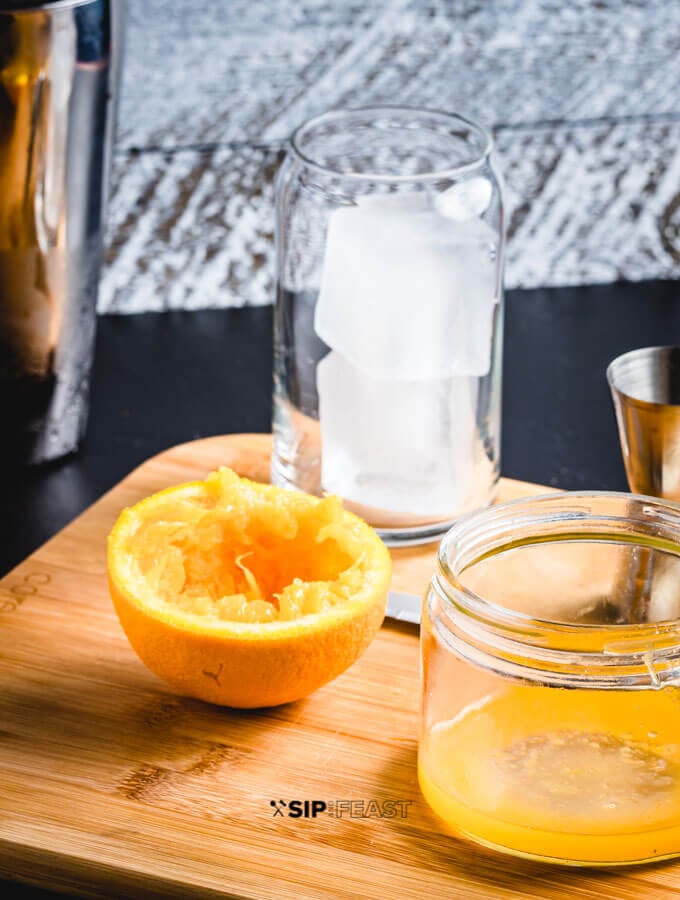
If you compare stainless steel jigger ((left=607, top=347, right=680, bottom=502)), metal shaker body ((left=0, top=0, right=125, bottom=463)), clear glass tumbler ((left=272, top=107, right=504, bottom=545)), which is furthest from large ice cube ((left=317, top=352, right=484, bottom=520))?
metal shaker body ((left=0, top=0, right=125, bottom=463))

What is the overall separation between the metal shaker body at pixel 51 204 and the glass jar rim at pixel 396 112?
163 mm

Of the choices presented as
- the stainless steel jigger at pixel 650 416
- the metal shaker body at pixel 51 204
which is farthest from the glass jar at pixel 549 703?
the metal shaker body at pixel 51 204

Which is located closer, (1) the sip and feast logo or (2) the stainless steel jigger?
(1) the sip and feast logo

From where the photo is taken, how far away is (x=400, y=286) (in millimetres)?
939

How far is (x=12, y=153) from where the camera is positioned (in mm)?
1009

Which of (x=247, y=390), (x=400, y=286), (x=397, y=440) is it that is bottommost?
(x=247, y=390)

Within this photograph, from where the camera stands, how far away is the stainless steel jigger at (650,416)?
86cm

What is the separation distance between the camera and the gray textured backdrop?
138 cm

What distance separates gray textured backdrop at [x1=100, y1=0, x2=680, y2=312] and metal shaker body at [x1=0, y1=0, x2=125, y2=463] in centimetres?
29

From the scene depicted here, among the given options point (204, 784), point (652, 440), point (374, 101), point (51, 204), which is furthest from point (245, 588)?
point (374, 101)

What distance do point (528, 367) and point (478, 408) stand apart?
1.09 ft

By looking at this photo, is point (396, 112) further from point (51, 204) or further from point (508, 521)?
point (508, 521)

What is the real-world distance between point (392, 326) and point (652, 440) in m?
0.19

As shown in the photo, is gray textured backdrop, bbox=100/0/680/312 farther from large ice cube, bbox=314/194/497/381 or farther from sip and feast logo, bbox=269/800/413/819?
sip and feast logo, bbox=269/800/413/819
